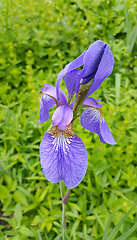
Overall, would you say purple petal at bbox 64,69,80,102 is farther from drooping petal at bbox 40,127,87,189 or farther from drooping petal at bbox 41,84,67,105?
drooping petal at bbox 40,127,87,189

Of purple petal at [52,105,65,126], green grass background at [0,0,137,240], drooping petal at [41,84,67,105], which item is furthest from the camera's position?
green grass background at [0,0,137,240]

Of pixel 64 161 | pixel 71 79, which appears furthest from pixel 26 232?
pixel 71 79

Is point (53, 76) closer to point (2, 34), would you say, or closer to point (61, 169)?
point (2, 34)

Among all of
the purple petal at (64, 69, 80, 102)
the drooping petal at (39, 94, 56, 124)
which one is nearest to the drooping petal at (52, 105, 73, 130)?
the purple petal at (64, 69, 80, 102)

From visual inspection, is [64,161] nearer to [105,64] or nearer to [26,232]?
[105,64]

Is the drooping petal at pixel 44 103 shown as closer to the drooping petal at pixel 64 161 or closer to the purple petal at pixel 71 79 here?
the purple petal at pixel 71 79

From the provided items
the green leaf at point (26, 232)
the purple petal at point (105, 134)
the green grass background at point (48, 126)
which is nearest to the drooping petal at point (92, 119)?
the purple petal at point (105, 134)

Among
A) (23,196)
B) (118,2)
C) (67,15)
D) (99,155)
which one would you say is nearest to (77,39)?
(67,15)
